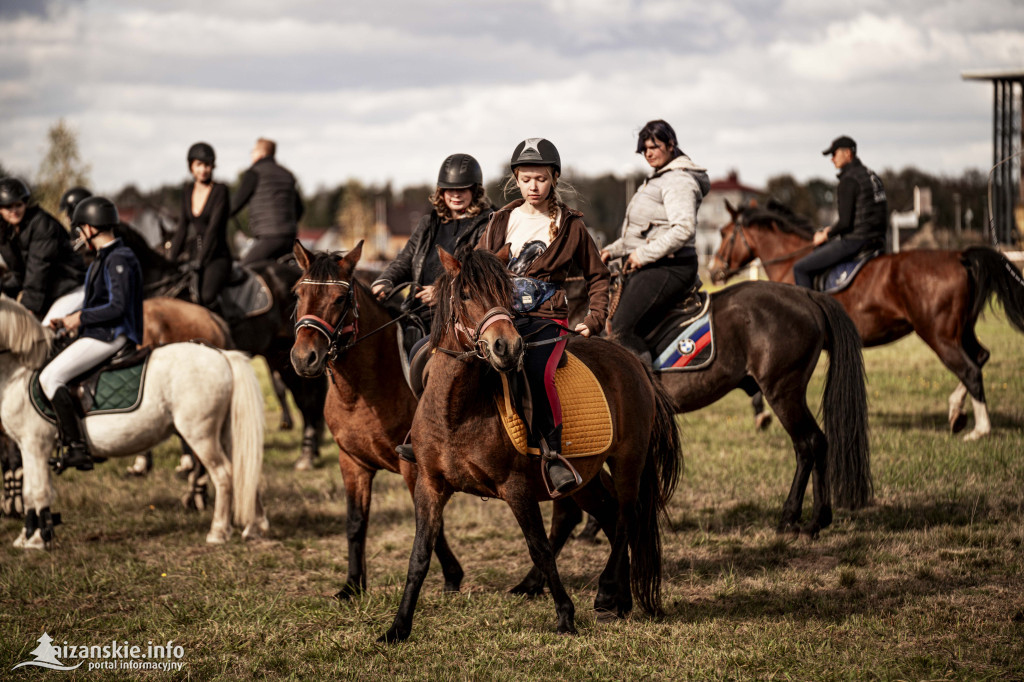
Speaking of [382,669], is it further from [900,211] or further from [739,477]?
[900,211]

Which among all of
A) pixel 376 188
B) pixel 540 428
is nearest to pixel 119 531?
pixel 540 428

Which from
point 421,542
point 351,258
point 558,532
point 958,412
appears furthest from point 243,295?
point 958,412

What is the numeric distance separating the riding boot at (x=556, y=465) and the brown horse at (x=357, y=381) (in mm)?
1363

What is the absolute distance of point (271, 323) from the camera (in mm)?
11039

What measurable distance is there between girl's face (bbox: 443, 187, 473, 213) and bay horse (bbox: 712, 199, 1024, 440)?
5.79m

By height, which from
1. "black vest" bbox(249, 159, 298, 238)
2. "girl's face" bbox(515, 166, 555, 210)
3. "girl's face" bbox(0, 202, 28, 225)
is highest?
"black vest" bbox(249, 159, 298, 238)

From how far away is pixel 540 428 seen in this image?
16.0 feet

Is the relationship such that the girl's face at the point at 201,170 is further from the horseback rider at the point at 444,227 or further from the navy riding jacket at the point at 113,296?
the horseback rider at the point at 444,227

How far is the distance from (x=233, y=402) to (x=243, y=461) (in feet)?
1.61

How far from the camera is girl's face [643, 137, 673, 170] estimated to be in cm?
737

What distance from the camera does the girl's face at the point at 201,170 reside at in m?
10.1

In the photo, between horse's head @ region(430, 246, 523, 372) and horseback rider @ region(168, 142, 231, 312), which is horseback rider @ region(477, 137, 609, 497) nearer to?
horse's head @ region(430, 246, 523, 372)

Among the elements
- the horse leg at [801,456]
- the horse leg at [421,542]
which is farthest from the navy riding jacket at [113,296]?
the horse leg at [801,456]

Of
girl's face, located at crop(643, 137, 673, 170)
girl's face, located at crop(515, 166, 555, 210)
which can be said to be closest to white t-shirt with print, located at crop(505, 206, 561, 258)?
girl's face, located at crop(515, 166, 555, 210)
